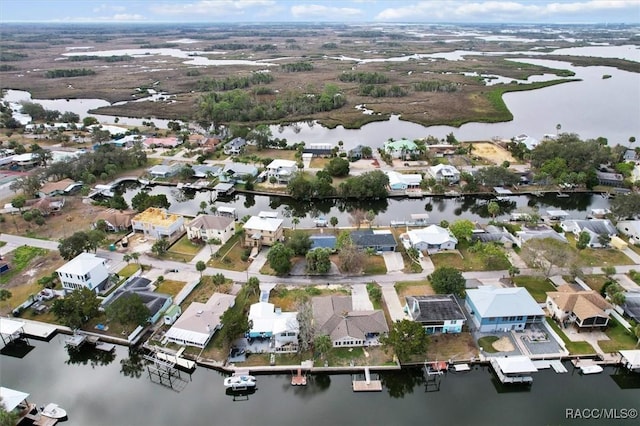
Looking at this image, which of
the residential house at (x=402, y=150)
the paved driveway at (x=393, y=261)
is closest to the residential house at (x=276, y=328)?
the paved driveway at (x=393, y=261)

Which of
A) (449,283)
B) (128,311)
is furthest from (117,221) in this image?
(449,283)

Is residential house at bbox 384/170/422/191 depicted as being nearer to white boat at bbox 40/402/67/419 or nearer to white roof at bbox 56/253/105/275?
white roof at bbox 56/253/105/275

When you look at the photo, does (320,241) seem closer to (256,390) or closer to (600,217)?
(256,390)

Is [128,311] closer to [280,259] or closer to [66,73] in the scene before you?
[280,259]

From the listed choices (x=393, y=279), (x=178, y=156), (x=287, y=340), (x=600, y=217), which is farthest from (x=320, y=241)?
(x=178, y=156)

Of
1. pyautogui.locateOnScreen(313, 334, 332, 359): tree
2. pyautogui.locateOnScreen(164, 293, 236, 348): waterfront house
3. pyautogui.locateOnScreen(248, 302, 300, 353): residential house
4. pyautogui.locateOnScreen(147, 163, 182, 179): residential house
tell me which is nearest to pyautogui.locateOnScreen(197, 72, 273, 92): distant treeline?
pyautogui.locateOnScreen(147, 163, 182, 179): residential house

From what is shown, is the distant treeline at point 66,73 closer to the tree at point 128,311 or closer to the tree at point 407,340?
the tree at point 128,311
